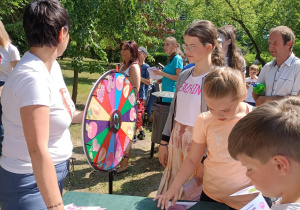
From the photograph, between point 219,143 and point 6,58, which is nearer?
point 219,143

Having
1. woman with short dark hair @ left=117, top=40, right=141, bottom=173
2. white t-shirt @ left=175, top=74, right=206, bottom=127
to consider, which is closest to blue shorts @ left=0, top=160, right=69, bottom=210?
white t-shirt @ left=175, top=74, right=206, bottom=127

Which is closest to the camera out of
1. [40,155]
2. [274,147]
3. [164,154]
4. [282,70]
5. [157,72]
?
[274,147]

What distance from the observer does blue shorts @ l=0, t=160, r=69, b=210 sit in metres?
1.43

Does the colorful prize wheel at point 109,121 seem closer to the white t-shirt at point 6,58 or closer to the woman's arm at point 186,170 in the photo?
the woman's arm at point 186,170

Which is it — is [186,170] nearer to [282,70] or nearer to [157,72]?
[282,70]

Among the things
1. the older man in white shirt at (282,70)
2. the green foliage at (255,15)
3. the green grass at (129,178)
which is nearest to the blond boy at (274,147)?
the older man in white shirt at (282,70)

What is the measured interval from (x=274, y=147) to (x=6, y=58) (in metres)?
3.41

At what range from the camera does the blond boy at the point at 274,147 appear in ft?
2.82

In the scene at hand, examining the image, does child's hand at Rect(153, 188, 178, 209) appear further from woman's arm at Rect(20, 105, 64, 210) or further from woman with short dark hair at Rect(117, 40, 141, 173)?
woman with short dark hair at Rect(117, 40, 141, 173)

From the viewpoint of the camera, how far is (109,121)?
2207 mm

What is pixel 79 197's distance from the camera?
1.65m

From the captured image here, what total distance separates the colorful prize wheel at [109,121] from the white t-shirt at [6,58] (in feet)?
5.90

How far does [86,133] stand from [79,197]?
410 millimetres

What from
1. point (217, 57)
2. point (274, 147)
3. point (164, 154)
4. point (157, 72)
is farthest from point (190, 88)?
point (157, 72)
